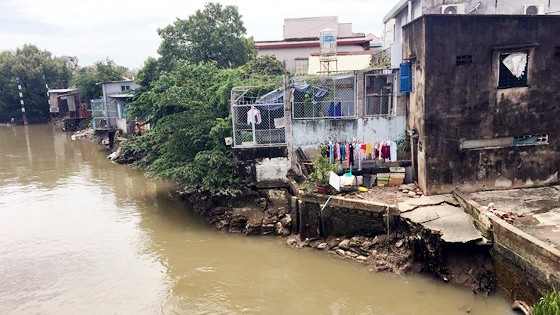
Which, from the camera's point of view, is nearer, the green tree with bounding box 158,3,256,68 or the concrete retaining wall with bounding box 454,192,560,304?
the concrete retaining wall with bounding box 454,192,560,304

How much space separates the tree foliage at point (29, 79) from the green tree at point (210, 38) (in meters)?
28.2

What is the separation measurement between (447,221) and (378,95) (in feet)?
17.1

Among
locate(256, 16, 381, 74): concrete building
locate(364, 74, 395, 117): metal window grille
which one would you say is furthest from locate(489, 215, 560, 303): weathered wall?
locate(256, 16, 381, 74): concrete building

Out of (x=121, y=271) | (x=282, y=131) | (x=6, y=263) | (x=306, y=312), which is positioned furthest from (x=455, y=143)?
(x=6, y=263)

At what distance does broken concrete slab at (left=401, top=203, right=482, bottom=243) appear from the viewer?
10078 mm

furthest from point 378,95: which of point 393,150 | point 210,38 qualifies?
point 210,38

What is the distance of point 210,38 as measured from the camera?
2686 cm

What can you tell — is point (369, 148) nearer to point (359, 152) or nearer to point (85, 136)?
point (359, 152)

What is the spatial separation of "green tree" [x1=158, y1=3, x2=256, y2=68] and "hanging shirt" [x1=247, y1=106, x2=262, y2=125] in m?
12.9

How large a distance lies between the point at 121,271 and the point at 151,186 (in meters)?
8.80

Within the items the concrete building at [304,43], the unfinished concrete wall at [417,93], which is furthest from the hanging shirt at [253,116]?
the concrete building at [304,43]

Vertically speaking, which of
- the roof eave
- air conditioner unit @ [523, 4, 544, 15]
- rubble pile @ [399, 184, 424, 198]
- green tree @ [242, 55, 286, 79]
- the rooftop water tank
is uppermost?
the roof eave

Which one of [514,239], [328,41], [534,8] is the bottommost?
[514,239]

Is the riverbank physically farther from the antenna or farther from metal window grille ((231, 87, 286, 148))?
the antenna
